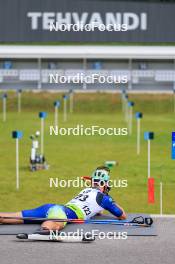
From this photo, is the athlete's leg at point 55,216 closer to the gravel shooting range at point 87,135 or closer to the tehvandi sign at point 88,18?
the gravel shooting range at point 87,135

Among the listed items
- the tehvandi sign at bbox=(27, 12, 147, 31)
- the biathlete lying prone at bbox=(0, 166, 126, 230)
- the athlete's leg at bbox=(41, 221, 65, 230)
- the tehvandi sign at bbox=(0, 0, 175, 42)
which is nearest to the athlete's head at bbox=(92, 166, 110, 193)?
the biathlete lying prone at bbox=(0, 166, 126, 230)

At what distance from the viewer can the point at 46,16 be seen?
57031 millimetres

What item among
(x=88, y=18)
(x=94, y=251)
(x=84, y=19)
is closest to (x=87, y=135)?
(x=94, y=251)

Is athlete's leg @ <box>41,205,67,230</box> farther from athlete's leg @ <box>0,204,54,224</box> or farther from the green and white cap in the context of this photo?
the green and white cap

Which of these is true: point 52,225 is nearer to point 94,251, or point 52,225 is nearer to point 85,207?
point 85,207

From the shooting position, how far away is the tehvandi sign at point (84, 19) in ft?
188

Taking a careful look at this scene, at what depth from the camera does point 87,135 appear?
30516 millimetres

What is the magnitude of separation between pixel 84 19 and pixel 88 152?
33.2 meters

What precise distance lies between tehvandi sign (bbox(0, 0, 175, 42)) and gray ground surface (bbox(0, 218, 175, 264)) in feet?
151

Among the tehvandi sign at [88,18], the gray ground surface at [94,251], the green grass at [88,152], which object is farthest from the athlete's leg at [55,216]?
the tehvandi sign at [88,18]

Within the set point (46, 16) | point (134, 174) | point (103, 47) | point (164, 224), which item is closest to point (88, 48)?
point (103, 47)

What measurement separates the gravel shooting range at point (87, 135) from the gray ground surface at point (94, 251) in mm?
12

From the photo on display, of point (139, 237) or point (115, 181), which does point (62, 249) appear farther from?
point (115, 181)

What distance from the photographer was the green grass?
56.1ft
